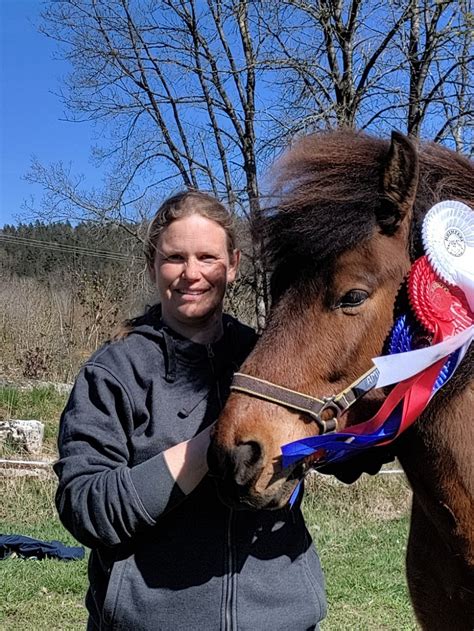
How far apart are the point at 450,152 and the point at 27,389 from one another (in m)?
8.44

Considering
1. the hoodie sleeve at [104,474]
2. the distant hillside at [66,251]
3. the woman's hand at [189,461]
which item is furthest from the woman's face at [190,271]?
the distant hillside at [66,251]

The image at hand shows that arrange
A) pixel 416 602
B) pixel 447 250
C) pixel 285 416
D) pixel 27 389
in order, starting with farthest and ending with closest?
pixel 27 389, pixel 416 602, pixel 447 250, pixel 285 416

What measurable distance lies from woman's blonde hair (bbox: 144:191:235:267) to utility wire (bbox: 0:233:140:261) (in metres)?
9.72

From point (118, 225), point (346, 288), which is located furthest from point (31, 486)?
point (346, 288)

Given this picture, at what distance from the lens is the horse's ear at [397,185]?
1895 mm

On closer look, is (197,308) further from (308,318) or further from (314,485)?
(314,485)

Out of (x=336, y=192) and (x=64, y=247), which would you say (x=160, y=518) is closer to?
(x=336, y=192)

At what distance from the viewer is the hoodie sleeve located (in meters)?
1.78

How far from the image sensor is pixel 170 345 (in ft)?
6.79

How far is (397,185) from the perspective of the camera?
1.93 metres

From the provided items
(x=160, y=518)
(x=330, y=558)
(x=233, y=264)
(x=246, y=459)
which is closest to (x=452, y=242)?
(x=233, y=264)

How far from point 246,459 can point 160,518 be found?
32 cm

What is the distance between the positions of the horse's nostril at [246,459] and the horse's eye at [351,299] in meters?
0.45

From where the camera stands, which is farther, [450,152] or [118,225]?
[118,225]
